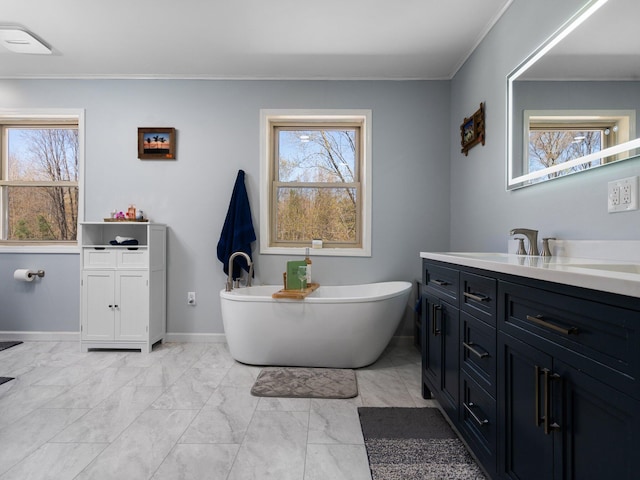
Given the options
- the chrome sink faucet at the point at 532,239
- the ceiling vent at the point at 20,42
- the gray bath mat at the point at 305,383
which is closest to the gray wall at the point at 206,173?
the ceiling vent at the point at 20,42

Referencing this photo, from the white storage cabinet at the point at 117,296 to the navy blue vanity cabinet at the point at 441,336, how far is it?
2.31 m

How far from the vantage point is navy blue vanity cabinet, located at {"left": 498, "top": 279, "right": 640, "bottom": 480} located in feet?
2.43

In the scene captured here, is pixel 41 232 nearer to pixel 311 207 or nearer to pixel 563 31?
pixel 311 207

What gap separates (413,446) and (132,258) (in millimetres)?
2646

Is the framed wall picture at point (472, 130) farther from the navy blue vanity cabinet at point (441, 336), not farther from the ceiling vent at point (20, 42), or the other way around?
the ceiling vent at point (20, 42)

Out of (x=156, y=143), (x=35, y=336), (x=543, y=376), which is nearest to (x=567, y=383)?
(x=543, y=376)

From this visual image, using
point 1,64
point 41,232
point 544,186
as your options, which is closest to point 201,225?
point 41,232

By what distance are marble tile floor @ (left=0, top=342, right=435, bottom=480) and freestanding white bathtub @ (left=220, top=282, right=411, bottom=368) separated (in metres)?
0.17

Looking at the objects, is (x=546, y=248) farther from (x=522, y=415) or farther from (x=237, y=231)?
(x=237, y=231)

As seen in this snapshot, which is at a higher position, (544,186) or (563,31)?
(563,31)

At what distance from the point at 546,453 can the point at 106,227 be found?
369cm

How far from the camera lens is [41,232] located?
3.59 metres

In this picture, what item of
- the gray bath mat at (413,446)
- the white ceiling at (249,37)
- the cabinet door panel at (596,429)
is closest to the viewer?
the cabinet door panel at (596,429)

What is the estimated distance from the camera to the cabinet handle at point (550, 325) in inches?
35.2
